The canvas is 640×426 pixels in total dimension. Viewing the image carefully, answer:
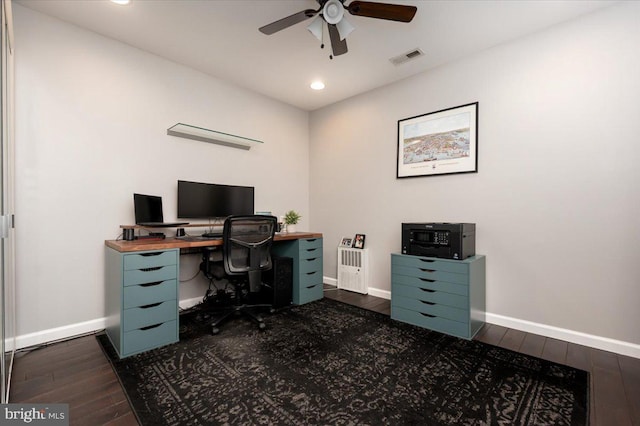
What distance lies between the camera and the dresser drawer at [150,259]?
2059 mm

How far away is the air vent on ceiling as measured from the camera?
2781 mm

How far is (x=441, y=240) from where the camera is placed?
256 centimetres

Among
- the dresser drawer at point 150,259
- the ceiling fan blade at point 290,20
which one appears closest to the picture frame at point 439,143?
the ceiling fan blade at point 290,20

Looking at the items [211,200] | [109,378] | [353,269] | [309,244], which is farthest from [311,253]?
[109,378]

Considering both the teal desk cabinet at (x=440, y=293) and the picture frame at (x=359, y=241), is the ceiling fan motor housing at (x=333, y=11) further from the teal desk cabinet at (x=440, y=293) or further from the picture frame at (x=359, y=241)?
the picture frame at (x=359, y=241)

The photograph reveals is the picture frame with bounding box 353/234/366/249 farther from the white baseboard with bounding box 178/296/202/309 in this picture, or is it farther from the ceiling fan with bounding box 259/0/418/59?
the ceiling fan with bounding box 259/0/418/59

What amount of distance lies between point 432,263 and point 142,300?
2.38 m

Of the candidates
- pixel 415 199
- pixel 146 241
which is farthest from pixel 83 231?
pixel 415 199

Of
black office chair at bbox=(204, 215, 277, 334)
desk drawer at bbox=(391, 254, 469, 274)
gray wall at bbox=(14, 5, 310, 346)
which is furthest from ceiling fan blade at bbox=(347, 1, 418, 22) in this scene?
gray wall at bbox=(14, 5, 310, 346)

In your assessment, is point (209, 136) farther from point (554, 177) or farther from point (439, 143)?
point (554, 177)

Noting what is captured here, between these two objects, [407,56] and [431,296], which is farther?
[407,56]

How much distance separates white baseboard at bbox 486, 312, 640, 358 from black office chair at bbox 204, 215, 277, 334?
7.30 feet

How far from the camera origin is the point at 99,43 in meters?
2.54

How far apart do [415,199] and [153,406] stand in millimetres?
2897
